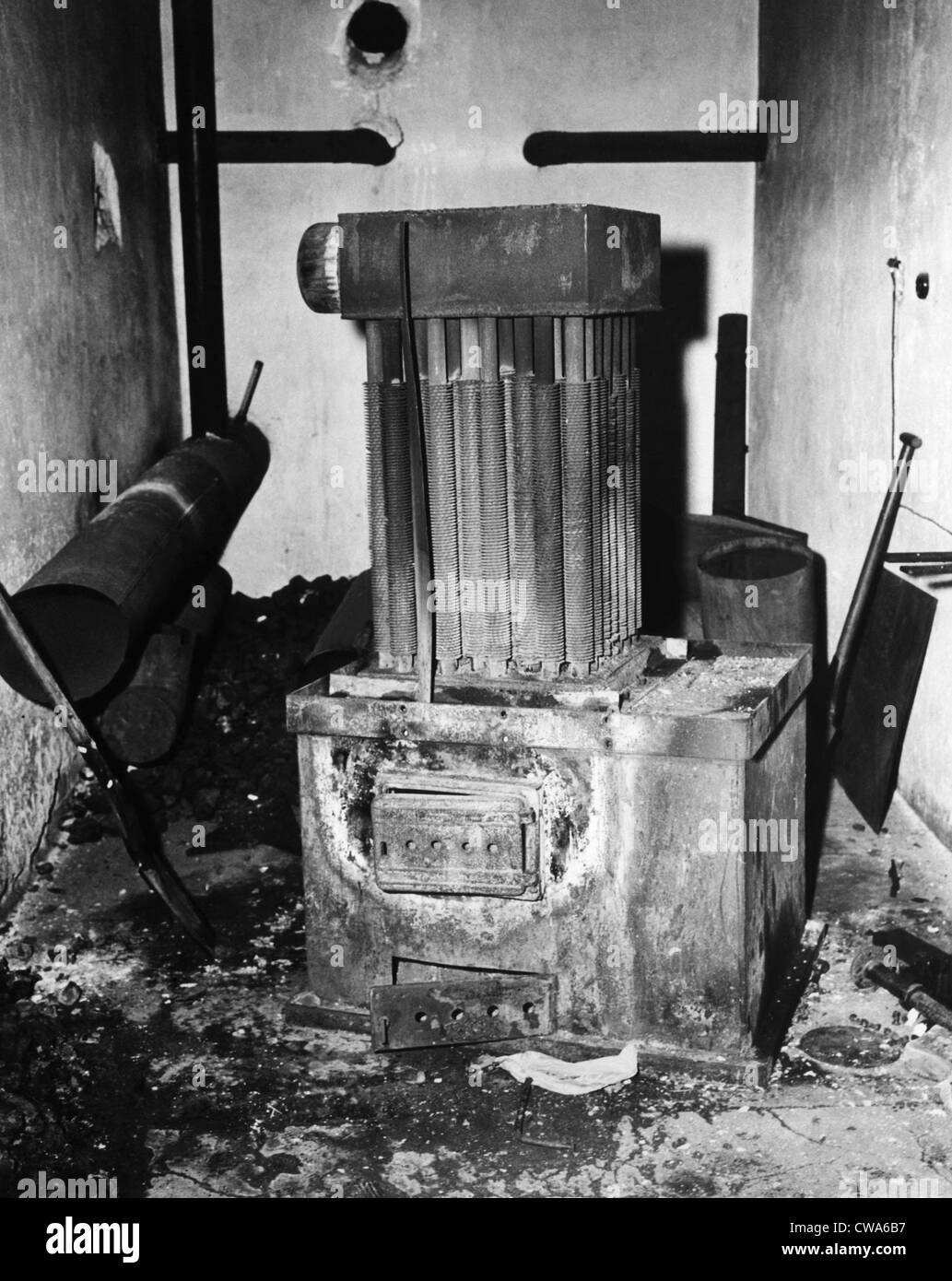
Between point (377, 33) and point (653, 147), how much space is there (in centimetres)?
158

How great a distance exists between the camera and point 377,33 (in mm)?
7480

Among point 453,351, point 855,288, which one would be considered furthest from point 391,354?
point 855,288

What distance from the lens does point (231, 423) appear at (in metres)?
7.62

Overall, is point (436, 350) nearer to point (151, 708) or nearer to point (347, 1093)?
point (347, 1093)

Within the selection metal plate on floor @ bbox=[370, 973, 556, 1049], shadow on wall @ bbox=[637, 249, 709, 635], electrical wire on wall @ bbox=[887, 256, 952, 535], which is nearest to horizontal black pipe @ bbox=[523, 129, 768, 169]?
shadow on wall @ bbox=[637, 249, 709, 635]

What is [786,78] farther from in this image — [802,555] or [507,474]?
[507,474]

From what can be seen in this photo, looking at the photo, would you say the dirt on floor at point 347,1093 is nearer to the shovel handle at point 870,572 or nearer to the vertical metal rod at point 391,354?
the shovel handle at point 870,572

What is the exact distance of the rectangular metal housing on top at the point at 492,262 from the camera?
349 cm

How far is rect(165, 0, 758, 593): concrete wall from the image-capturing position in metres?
7.40

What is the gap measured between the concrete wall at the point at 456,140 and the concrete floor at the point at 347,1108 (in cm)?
402

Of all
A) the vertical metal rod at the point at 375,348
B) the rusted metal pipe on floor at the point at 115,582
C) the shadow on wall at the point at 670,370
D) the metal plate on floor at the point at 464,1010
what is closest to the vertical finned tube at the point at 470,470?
the vertical metal rod at the point at 375,348

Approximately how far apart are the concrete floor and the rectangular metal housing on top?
6.45 ft

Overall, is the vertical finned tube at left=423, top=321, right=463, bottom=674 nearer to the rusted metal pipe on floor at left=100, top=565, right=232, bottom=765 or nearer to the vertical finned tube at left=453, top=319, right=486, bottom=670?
the vertical finned tube at left=453, top=319, right=486, bottom=670

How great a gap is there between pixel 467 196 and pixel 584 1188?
18.6 feet
